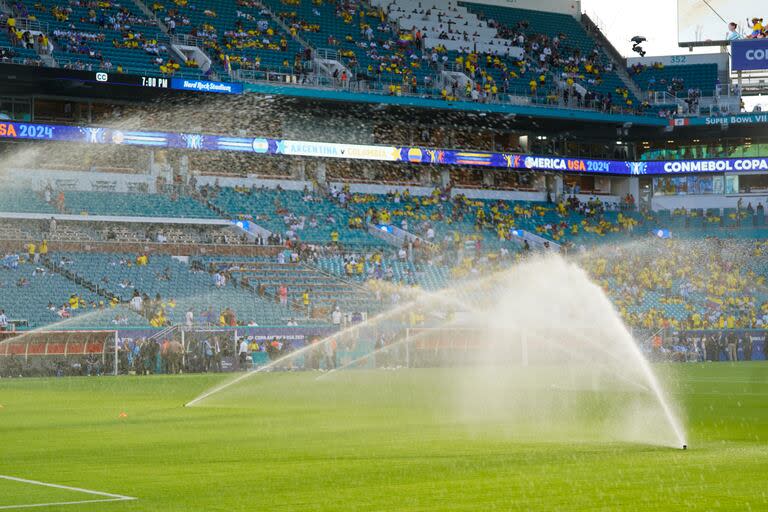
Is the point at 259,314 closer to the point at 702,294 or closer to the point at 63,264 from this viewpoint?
the point at 63,264

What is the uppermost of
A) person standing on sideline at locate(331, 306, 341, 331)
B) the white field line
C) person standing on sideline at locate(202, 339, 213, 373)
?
the white field line

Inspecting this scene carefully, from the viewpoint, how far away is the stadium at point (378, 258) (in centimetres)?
1798

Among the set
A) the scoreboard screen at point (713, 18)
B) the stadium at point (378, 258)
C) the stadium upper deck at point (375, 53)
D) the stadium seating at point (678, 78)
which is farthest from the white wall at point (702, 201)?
the scoreboard screen at point (713, 18)

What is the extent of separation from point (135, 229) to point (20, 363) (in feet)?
52.7

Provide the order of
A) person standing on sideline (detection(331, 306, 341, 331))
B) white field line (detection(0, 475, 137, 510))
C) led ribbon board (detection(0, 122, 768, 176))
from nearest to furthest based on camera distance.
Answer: white field line (detection(0, 475, 137, 510)) → person standing on sideline (detection(331, 306, 341, 331)) → led ribbon board (detection(0, 122, 768, 176))

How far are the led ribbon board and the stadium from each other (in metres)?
0.17

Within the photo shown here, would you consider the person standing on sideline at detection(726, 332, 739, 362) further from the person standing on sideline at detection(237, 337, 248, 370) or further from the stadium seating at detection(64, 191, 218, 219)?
the stadium seating at detection(64, 191, 218, 219)

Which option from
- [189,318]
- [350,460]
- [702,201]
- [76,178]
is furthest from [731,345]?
[350,460]

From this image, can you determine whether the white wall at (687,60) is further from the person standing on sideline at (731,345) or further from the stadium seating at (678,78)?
the person standing on sideline at (731,345)

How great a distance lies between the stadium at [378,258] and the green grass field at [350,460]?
4.5 inches

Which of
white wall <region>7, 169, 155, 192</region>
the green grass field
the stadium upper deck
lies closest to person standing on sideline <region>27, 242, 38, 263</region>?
white wall <region>7, 169, 155, 192</region>

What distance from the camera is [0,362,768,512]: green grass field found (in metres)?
13.6

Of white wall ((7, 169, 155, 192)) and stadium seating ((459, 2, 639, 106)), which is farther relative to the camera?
stadium seating ((459, 2, 639, 106))

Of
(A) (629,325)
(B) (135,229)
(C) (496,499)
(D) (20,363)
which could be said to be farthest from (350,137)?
(C) (496,499)
